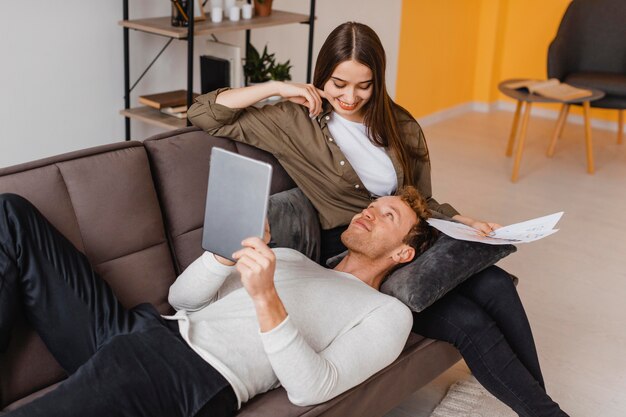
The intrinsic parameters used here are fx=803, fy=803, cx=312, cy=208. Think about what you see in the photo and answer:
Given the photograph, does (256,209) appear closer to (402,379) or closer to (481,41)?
(402,379)

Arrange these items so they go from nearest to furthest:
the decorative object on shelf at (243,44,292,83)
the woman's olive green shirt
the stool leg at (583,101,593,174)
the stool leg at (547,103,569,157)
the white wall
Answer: the woman's olive green shirt < the white wall < the decorative object on shelf at (243,44,292,83) < the stool leg at (583,101,593,174) < the stool leg at (547,103,569,157)

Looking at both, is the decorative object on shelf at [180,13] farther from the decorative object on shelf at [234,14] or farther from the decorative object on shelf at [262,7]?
the decorative object on shelf at [262,7]

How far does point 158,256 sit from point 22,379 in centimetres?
44

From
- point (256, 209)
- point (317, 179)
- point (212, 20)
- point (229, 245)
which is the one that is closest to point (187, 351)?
point (229, 245)

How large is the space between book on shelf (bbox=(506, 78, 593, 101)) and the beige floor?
0.46m

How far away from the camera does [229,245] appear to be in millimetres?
1646

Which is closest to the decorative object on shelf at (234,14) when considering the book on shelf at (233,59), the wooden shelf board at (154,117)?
the book on shelf at (233,59)

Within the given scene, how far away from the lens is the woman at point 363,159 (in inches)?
77.8

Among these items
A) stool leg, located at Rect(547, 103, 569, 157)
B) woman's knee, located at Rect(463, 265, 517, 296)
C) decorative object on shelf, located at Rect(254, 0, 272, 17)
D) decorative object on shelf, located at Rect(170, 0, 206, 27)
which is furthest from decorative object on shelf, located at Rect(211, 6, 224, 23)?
stool leg, located at Rect(547, 103, 569, 157)

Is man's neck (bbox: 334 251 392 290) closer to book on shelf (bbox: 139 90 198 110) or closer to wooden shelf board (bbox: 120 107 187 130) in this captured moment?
wooden shelf board (bbox: 120 107 187 130)

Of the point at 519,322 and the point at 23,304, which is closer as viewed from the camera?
the point at 23,304

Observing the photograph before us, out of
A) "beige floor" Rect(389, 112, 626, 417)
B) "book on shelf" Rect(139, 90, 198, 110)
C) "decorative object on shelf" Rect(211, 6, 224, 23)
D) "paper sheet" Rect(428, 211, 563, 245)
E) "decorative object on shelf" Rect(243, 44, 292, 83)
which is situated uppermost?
"decorative object on shelf" Rect(211, 6, 224, 23)

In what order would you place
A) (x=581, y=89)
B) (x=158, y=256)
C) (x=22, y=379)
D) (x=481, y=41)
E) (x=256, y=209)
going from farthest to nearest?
1. (x=481, y=41)
2. (x=581, y=89)
3. (x=158, y=256)
4. (x=22, y=379)
5. (x=256, y=209)

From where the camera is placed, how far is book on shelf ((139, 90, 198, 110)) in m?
3.11
